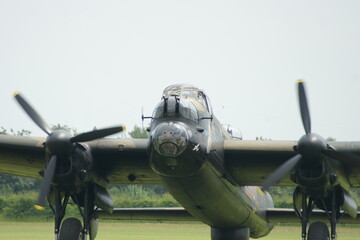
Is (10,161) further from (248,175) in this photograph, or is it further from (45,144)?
(248,175)

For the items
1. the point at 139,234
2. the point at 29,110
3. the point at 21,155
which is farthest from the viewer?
the point at 139,234

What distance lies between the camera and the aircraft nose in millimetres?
16344

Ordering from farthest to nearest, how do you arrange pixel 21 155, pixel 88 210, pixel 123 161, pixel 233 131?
pixel 233 131 → pixel 123 161 → pixel 21 155 → pixel 88 210

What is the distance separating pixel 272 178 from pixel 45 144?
21.2 ft

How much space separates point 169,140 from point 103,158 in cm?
485

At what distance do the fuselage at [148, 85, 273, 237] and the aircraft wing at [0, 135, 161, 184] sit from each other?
236cm

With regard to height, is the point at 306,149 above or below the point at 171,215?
above

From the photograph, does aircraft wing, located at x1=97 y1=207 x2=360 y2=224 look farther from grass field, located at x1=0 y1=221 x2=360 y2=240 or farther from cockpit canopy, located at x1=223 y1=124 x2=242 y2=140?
grass field, located at x1=0 y1=221 x2=360 y2=240

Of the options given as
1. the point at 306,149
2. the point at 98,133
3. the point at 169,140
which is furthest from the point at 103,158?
the point at 306,149

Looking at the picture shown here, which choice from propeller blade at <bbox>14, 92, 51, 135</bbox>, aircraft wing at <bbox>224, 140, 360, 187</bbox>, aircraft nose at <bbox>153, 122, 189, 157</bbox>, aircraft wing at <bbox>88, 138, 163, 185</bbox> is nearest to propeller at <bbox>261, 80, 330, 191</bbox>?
aircraft wing at <bbox>224, 140, 360, 187</bbox>

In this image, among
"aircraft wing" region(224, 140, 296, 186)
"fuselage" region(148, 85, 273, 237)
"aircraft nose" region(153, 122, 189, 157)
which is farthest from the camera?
"aircraft wing" region(224, 140, 296, 186)

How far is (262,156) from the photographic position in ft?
63.6

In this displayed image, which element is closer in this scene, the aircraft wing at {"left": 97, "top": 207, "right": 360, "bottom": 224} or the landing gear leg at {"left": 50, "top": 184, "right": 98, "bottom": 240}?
the landing gear leg at {"left": 50, "top": 184, "right": 98, "bottom": 240}

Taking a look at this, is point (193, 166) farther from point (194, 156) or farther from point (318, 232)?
point (318, 232)
